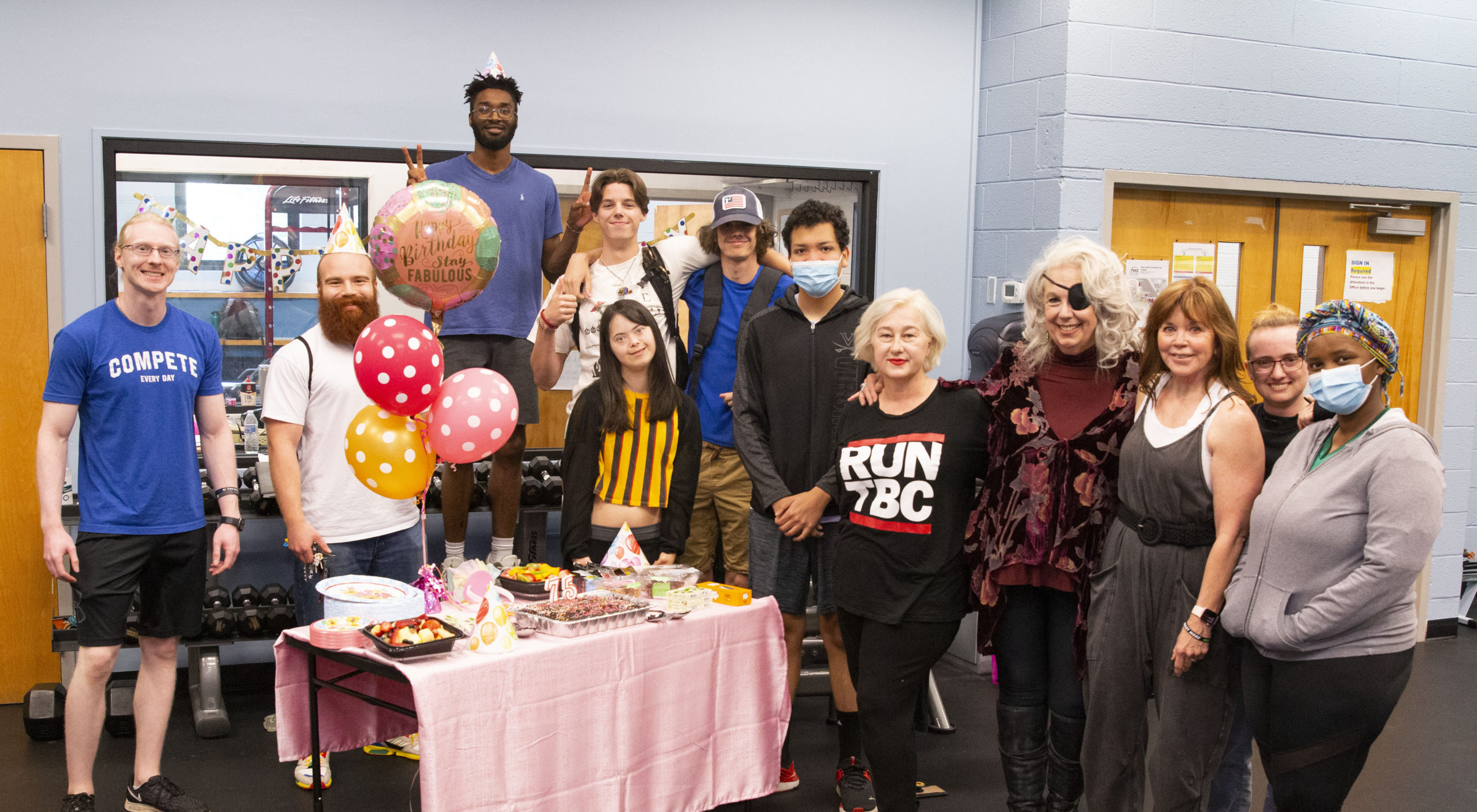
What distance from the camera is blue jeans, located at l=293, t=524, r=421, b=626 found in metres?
3.36

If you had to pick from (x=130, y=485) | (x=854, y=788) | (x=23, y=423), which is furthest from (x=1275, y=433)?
(x=23, y=423)

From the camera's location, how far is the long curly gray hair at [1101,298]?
264 cm

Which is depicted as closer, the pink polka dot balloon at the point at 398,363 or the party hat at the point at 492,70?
the pink polka dot balloon at the point at 398,363

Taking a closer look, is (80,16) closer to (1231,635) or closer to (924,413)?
(924,413)

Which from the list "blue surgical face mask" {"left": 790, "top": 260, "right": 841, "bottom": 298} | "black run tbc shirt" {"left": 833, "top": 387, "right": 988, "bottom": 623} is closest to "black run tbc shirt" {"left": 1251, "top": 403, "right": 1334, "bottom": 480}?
"black run tbc shirt" {"left": 833, "top": 387, "right": 988, "bottom": 623}

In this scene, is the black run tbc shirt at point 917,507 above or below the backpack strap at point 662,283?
below

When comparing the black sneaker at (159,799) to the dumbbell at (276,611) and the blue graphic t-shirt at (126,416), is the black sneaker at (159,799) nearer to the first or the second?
the blue graphic t-shirt at (126,416)

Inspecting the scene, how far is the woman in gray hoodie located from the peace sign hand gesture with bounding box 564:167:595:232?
240 cm

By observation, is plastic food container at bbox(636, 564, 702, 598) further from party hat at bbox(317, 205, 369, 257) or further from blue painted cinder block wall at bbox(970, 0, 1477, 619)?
blue painted cinder block wall at bbox(970, 0, 1477, 619)

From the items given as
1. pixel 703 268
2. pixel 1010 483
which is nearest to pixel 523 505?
pixel 703 268

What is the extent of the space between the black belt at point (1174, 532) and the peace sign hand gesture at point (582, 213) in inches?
85.9

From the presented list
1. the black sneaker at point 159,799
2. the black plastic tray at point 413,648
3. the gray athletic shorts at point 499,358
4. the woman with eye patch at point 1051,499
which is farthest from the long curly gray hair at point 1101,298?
the black sneaker at point 159,799

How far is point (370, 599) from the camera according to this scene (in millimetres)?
2822

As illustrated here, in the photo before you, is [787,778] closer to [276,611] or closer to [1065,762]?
[1065,762]
